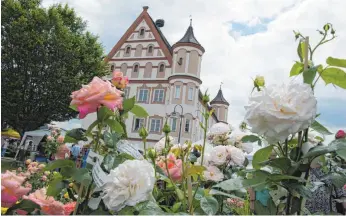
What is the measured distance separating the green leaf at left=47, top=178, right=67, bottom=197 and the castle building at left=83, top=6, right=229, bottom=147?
16.8m

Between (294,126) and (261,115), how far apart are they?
0.19ft

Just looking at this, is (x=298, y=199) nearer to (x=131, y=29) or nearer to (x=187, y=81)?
(x=187, y=81)

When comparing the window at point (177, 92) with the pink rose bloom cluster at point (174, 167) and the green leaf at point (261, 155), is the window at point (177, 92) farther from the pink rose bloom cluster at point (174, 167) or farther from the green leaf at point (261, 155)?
the green leaf at point (261, 155)

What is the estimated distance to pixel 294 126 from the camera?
566mm

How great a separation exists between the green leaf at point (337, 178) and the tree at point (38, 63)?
43.7 feet

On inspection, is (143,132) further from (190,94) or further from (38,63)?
(190,94)

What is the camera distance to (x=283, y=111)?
0.58 meters

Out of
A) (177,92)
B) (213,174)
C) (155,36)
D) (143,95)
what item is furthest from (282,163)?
(155,36)

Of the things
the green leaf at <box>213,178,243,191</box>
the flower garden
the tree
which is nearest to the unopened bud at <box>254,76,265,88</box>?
the flower garden

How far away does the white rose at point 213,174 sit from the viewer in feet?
3.11

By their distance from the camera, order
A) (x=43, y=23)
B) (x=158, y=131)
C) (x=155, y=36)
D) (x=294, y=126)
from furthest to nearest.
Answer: (x=155, y=36) → (x=158, y=131) → (x=43, y=23) → (x=294, y=126)

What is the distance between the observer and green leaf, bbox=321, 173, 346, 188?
0.73m

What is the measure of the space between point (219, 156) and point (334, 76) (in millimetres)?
497

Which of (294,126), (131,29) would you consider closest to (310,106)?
(294,126)
